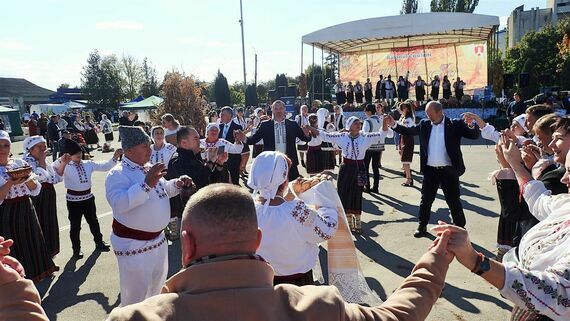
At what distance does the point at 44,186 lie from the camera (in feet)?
18.0

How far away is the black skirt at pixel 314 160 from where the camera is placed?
389 inches

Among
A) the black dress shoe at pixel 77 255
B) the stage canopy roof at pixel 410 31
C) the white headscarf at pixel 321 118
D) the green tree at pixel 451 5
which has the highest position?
the green tree at pixel 451 5

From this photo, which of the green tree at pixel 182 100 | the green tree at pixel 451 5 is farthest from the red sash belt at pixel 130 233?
the green tree at pixel 451 5

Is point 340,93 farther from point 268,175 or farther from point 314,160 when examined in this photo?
point 268,175

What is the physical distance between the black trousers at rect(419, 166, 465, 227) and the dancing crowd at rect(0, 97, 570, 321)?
2 centimetres

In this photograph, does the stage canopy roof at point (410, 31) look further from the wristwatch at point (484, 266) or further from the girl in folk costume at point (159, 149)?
the wristwatch at point (484, 266)

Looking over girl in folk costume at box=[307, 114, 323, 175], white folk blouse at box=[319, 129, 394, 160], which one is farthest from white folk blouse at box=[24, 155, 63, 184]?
girl in folk costume at box=[307, 114, 323, 175]

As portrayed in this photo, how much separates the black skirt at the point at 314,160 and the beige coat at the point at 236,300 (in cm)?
856

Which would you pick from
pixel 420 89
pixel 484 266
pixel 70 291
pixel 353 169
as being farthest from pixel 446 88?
pixel 484 266

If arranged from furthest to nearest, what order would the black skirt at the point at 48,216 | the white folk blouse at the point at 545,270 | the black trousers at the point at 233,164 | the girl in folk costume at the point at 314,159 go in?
the girl in folk costume at the point at 314,159 < the black trousers at the point at 233,164 < the black skirt at the point at 48,216 < the white folk blouse at the point at 545,270

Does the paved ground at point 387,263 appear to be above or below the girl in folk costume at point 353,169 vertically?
below

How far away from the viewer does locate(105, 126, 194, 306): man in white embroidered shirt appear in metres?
3.18

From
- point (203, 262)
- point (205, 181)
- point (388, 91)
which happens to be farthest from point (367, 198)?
point (388, 91)

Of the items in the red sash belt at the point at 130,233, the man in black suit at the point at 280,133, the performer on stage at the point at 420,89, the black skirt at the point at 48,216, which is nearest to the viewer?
the red sash belt at the point at 130,233
